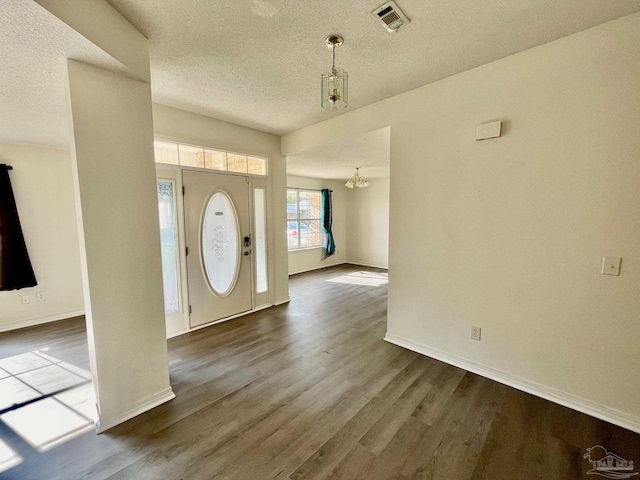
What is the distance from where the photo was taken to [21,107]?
2346mm

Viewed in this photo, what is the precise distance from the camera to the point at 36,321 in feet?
12.0

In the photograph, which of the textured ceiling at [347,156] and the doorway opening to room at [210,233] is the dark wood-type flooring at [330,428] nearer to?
the doorway opening to room at [210,233]

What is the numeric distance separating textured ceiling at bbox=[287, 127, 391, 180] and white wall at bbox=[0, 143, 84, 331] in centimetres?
334

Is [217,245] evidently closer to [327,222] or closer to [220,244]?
[220,244]

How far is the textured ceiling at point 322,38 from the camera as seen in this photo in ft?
5.29

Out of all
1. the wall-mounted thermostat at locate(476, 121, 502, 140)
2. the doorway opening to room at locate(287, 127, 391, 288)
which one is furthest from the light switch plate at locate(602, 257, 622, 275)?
the doorway opening to room at locate(287, 127, 391, 288)

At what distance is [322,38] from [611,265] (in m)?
2.51

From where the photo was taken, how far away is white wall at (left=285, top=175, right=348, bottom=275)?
6.72 m

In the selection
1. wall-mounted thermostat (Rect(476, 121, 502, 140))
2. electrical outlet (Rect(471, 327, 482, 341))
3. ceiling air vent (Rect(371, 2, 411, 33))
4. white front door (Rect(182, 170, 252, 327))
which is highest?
ceiling air vent (Rect(371, 2, 411, 33))

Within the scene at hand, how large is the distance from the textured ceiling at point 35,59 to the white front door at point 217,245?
4.22 ft

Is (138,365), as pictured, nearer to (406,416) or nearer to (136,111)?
(136,111)

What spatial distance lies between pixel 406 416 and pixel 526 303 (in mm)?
1300

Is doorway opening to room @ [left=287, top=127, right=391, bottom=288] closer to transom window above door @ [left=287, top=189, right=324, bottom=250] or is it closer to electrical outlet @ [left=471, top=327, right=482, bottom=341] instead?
transom window above door @ [left=287, top=189, right=324, bottom=250]

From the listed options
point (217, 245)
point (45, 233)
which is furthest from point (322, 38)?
point (45, 233)
